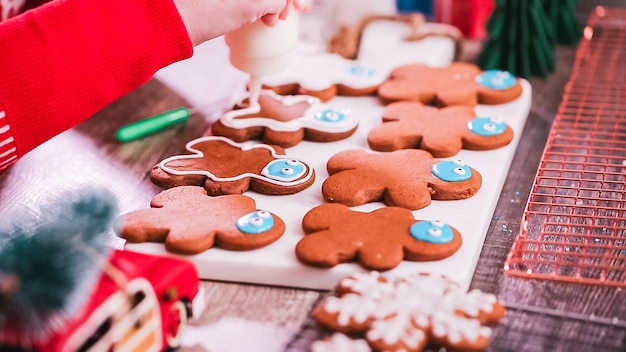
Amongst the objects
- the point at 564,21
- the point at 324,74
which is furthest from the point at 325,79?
the point at 564,21

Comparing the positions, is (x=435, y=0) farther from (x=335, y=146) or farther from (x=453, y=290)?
(x=453, y=290)

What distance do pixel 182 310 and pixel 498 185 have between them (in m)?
0.37

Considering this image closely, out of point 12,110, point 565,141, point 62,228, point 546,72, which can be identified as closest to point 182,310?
point 62,228

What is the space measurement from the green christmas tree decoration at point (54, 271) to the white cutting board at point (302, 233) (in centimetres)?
18

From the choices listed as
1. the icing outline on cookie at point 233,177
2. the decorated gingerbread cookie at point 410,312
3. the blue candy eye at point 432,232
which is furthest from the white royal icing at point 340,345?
the icing outline on cookie at point 233,177

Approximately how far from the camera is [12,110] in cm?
73

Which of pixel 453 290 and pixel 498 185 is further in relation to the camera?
pixel 498 185

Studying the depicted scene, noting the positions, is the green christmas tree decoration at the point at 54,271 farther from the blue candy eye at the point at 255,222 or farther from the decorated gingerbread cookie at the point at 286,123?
the decorated gingerbread cookie at the point at 286,123

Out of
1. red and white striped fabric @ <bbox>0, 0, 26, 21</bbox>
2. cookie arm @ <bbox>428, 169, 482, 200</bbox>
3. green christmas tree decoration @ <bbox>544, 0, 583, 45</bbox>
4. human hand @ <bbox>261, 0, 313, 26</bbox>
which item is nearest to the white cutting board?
cookie arm @ <bbox>428, 169, 482, 200</bbox>

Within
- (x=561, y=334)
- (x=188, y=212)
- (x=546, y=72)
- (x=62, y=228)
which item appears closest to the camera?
(x=62, y=228)

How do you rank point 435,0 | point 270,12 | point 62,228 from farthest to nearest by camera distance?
1. point 435,0
2. point 270,12
3. point 62,228

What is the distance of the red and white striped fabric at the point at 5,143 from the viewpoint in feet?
2.40

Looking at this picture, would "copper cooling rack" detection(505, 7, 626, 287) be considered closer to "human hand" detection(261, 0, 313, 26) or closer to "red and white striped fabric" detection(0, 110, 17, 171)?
"human hand" detection(261, 0, 313, 26)

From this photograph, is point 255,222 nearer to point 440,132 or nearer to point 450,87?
point 440,132
